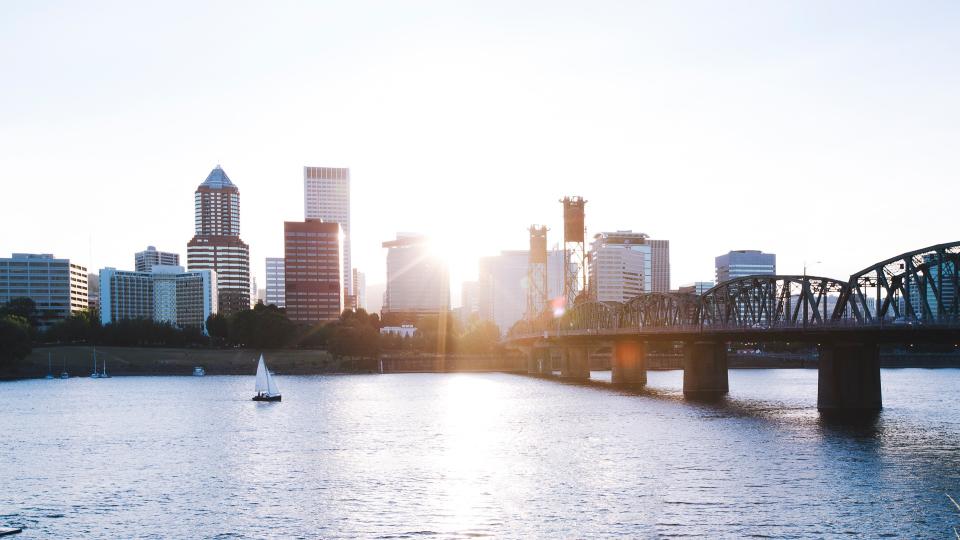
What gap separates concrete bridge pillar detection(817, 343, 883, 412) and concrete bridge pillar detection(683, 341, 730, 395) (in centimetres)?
4154

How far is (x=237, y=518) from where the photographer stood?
5934 centimetres

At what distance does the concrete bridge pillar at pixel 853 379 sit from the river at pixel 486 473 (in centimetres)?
354

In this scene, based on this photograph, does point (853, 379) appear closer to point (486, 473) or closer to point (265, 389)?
point (486, 473)

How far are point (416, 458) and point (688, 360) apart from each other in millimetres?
85926

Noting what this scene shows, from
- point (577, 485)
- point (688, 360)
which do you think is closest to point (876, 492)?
point (577, 485)

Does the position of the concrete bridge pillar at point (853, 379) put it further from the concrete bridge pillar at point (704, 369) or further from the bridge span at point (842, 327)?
the concrete bridge pillar at point (704, 369)

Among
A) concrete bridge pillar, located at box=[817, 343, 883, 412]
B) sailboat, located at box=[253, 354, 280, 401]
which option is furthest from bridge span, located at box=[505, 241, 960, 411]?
sailboat, located at box=[253, 354, 280, 401]

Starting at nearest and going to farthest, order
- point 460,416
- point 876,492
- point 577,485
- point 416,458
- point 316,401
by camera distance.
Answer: point 876,492 → point 577,485 → point 416,458 → point 460,416 → point 316,401

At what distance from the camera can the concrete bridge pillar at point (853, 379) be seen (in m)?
116

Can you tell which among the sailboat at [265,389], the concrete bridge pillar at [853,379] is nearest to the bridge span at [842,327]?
the concrete bridge pillar at [853,379]

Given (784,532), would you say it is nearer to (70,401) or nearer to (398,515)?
(398,515)

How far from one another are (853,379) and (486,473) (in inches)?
2356

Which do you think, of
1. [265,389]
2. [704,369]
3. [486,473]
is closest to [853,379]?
[704,369]

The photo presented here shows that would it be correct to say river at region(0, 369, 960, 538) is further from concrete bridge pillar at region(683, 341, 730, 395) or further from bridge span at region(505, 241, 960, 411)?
concrete bridge pillar at region(683, 341, 730, 395)
